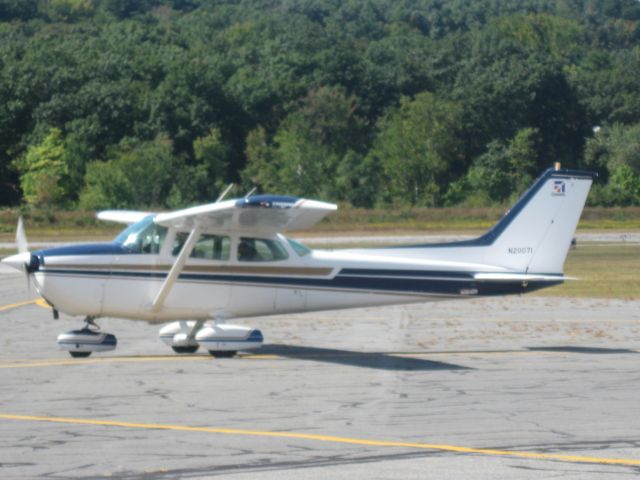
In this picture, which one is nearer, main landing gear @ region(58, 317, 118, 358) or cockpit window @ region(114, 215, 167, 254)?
main landing gear @ region(58, 317, 118, 358)

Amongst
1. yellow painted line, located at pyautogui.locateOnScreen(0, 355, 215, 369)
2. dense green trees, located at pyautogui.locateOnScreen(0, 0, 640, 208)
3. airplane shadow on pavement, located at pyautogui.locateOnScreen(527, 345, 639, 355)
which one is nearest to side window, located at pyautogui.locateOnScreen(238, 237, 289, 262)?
yellow painted line, located at pyautogui.locateOnScreen(0, 355, 215, 369)

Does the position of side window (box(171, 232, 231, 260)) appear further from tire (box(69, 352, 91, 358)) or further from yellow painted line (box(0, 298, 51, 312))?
yellow painted line (box(0, 298, 51, 312))

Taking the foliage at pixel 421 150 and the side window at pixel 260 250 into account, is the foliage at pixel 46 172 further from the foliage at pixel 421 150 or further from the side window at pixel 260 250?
the side window at pixel 260 250

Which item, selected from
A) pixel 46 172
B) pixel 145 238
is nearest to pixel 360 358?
pixel 145 238

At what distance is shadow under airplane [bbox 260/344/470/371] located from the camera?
47.3 ft

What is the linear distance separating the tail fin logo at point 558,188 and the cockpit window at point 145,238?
525 cm

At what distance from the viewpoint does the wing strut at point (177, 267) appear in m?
15.1

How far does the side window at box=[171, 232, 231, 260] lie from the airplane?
1 cm

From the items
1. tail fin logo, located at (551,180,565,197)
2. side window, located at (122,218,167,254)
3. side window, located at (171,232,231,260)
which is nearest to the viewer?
side window, located at (122,218,167,254)

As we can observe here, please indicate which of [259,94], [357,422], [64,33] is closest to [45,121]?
[259,94]

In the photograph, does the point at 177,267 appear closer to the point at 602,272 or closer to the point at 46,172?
the point at 602,272

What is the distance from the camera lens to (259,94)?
264ft

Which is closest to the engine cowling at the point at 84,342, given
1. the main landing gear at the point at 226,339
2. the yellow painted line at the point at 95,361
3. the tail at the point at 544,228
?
the yellow painted line at the point at 95,361

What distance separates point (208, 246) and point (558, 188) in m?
4.78
